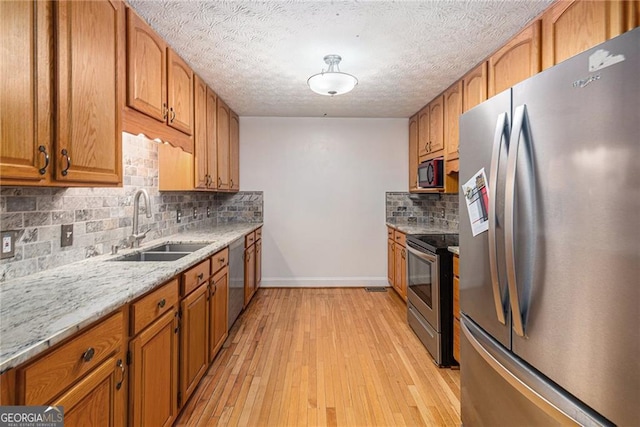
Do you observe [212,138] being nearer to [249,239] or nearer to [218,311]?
[249,239]

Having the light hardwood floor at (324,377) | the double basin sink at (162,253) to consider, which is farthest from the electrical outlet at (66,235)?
the light hardwood floor at (324,377)

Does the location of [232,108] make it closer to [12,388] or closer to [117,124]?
[117,124]

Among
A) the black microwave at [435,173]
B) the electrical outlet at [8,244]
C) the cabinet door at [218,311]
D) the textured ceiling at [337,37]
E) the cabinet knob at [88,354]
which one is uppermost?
the textured ceiling at [337,37]

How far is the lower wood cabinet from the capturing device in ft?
4.11

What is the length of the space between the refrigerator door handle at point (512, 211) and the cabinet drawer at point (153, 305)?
58.0 inches

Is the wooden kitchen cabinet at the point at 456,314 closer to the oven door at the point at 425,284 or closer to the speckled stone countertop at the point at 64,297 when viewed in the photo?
the oven door at the point at 425,284

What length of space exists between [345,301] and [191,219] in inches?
80.9

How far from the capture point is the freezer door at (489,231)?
126cm

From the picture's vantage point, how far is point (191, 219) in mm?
3420

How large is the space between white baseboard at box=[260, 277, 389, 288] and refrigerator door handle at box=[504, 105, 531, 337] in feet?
10.7

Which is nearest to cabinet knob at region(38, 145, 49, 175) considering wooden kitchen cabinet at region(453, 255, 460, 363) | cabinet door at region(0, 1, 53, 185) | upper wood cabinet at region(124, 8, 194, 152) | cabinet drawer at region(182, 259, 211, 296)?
cabinet door at region(0, 1, 53, 185)

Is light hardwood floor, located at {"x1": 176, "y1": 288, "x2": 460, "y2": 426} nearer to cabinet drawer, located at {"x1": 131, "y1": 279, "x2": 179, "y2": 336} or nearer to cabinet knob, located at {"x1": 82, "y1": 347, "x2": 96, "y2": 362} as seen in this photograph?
cabinet drawer, located at {"x1": 131, "y1": 279, "x2": 179, "y2": 336}

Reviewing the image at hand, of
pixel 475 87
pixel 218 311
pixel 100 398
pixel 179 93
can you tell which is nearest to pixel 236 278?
pixel 218 311

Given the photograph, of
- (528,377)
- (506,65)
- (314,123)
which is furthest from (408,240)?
(314,123)
